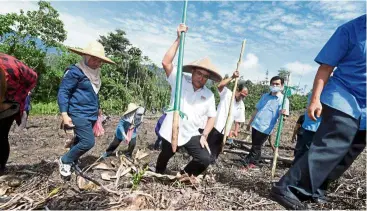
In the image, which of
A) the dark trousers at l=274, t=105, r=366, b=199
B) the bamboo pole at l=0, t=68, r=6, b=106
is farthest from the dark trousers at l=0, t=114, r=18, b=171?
the dark trousers at l=274, t=105, r=366, b=199

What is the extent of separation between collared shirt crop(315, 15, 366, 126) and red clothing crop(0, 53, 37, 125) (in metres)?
2.69

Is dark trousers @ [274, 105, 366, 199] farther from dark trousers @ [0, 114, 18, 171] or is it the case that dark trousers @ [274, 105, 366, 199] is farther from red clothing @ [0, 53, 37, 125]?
dark trousers @ [0, 114, 18, 171]

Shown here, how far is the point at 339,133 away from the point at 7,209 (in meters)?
2.20

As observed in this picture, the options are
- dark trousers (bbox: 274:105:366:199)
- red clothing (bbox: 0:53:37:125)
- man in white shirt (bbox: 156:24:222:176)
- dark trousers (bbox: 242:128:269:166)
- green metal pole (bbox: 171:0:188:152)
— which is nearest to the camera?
dark trousers (bbox: 274:105:366:199)

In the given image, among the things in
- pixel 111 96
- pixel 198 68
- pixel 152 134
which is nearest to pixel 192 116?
pixel 198 68

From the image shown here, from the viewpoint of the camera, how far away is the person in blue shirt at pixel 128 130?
5168 millimetres

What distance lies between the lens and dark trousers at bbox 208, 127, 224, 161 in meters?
4.64

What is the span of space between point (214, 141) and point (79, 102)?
220 cm

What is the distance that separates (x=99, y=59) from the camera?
3.41m

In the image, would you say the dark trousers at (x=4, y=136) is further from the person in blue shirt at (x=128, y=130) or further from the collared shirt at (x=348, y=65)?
the collared shirt at (x=348, y=65)

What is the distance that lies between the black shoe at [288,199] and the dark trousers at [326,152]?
0.10ft

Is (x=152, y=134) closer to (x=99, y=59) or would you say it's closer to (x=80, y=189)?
(x=99, y=59)

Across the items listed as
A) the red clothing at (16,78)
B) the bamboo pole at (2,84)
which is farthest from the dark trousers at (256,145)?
the bamboo pole at (2,84)

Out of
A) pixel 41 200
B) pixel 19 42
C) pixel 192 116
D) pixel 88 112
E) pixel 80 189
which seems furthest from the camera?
pixel 19 42
